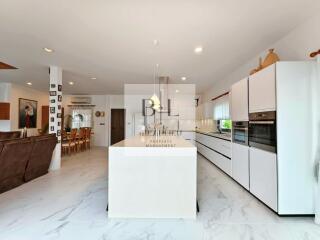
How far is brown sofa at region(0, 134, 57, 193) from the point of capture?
123 inches

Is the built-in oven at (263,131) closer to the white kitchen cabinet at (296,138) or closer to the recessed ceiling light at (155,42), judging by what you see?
the white kitchen cabinet at (296,138)

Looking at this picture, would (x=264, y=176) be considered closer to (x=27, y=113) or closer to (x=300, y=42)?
(x=300, y=42)

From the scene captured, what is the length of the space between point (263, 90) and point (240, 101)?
0.77 m

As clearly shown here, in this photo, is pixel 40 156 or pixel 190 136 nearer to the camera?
pixel 40 156

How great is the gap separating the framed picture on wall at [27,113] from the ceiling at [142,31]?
11.9 feet

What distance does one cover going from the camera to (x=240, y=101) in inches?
137

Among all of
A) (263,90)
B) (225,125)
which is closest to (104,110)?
(225,125)

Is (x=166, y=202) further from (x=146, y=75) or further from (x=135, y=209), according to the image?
(x=146, y=75)

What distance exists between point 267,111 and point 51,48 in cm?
375

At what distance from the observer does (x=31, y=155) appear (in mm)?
3725

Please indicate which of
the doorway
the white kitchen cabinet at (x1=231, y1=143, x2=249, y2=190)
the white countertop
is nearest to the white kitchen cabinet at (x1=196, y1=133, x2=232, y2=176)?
the white kitchen cabinet at (x1=231, y1=143, x2=249, y2=190)

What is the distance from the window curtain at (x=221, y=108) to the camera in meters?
4.94

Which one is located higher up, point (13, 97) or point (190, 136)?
point (13, 97)

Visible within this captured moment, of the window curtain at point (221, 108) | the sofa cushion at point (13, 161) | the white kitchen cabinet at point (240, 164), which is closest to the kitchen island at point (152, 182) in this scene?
the white kitchen cabinet at point (240, 164)
